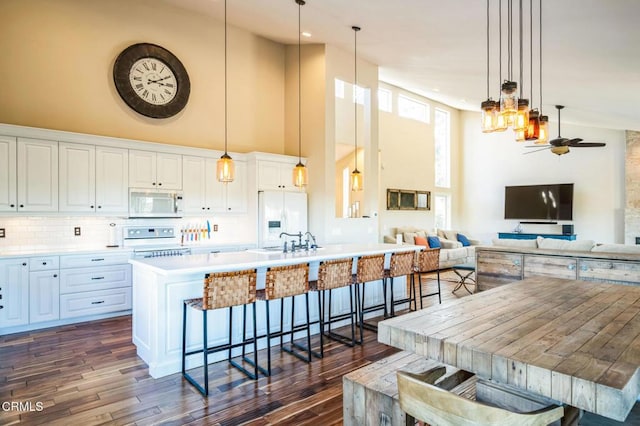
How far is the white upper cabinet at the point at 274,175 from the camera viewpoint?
645 cm

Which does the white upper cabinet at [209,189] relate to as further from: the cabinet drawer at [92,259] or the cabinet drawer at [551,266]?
the cabinet drawer at [551,266]

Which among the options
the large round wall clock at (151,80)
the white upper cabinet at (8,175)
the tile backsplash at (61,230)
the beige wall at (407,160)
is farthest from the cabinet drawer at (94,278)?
the beige wall at (407,160)

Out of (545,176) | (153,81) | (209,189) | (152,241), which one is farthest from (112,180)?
(545,176)

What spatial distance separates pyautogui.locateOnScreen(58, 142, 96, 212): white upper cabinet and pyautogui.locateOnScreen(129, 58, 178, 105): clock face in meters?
1.21

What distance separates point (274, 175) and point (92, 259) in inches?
119

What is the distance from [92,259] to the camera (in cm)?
488

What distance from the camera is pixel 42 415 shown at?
2637mm

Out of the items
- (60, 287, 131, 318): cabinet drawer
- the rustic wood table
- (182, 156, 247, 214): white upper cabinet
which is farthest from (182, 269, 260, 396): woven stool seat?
(182, 156, 247, 214): white upper cabinet

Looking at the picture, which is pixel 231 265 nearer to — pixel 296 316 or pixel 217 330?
pixel 217 330

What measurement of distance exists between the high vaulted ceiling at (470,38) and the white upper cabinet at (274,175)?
2246 mm

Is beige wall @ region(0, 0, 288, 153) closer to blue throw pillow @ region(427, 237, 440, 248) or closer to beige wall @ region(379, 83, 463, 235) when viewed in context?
Result: beige wall @ region(379, 83, 463, 235)

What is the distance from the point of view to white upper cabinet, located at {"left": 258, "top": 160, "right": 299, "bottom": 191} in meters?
6.45

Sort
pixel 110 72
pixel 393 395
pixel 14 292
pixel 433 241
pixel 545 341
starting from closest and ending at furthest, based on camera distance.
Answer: pixel 545 341 < pixel 393 395 < pixel 14 292 < pixel 110 72 < pixel 433 241

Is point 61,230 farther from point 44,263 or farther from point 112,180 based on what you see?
point 112,180
